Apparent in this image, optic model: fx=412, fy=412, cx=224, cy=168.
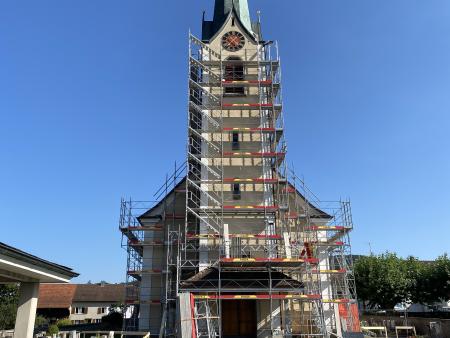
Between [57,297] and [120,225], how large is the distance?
34.4 meters

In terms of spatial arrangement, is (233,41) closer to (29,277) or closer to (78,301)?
(29,277)

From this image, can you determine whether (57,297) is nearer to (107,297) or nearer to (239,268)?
(107,297)

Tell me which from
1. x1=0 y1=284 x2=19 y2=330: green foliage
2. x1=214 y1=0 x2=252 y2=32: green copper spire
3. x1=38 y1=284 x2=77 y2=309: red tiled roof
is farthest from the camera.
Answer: x1=38 y1=284 x2=77 y2=309: red tiled roof

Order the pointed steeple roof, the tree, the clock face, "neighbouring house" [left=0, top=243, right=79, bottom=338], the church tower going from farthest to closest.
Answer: the tree < the pointed steeple roof < the clock face < the church tower < "neighbouring house" [left=0, top=243, right=79, bottom=338]

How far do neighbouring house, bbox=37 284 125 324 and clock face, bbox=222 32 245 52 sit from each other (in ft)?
135

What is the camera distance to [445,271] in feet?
142

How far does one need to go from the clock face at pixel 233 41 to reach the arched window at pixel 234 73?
924 mm

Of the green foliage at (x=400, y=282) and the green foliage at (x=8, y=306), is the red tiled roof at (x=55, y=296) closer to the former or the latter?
the green foliage at (x=8, y=306)

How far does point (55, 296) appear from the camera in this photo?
186 ft

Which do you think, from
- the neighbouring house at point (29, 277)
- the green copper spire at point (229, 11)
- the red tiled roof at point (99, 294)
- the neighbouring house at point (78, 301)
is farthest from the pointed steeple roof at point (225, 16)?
the red tiled roof at point (99, 294)

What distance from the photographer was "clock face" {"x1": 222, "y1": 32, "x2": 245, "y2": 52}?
3316 centimetres

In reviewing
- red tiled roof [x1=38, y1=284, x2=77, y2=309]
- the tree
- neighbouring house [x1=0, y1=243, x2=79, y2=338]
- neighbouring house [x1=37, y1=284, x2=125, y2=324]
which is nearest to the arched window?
neighbouring house [x1=0, y1=243, x2=79, y2=338]

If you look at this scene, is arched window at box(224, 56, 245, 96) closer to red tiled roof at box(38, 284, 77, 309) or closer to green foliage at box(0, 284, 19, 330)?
green foliage at box(0, 284, 19, 330)

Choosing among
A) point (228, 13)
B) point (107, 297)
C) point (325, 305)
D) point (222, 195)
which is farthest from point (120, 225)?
point (107, 297)
